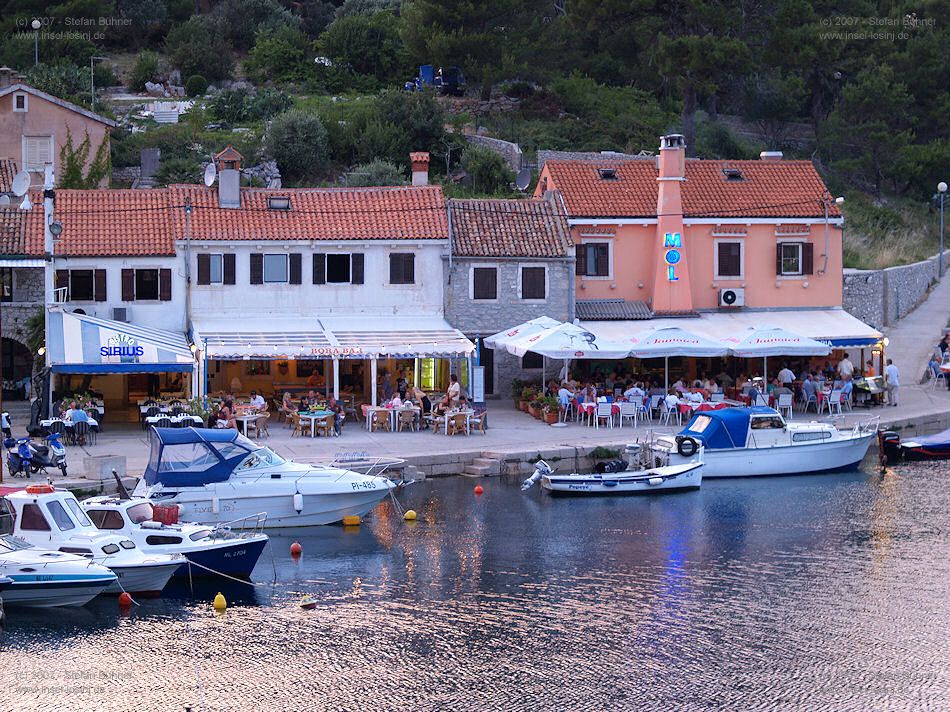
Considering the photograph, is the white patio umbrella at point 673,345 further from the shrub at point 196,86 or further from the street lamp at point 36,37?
the street lamp at point 36,37

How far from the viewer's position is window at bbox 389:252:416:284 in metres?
43.5

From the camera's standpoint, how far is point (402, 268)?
4356cm

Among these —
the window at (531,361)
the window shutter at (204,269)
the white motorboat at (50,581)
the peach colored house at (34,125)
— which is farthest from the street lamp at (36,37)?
the white motorboat at (50,581)

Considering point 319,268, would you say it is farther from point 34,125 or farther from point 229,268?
point 34,125

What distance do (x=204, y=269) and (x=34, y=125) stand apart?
1263cm

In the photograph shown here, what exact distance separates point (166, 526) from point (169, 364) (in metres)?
11.2

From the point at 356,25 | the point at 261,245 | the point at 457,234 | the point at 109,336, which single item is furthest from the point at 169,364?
the point at 356,25

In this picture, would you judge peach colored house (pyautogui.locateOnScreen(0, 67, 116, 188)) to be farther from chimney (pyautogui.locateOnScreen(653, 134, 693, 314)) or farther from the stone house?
chimney (pyautogui.locateOnScreen(653, 134, 693, 314))

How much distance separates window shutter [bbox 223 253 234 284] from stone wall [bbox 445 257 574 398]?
243 inches

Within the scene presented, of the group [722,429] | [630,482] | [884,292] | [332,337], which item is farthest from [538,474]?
[884,292]

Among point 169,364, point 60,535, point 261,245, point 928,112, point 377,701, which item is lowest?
point 377,701

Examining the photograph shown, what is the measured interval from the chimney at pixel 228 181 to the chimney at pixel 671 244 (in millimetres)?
12772

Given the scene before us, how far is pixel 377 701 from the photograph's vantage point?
21.3 meters

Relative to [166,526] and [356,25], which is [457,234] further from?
[356,25]
